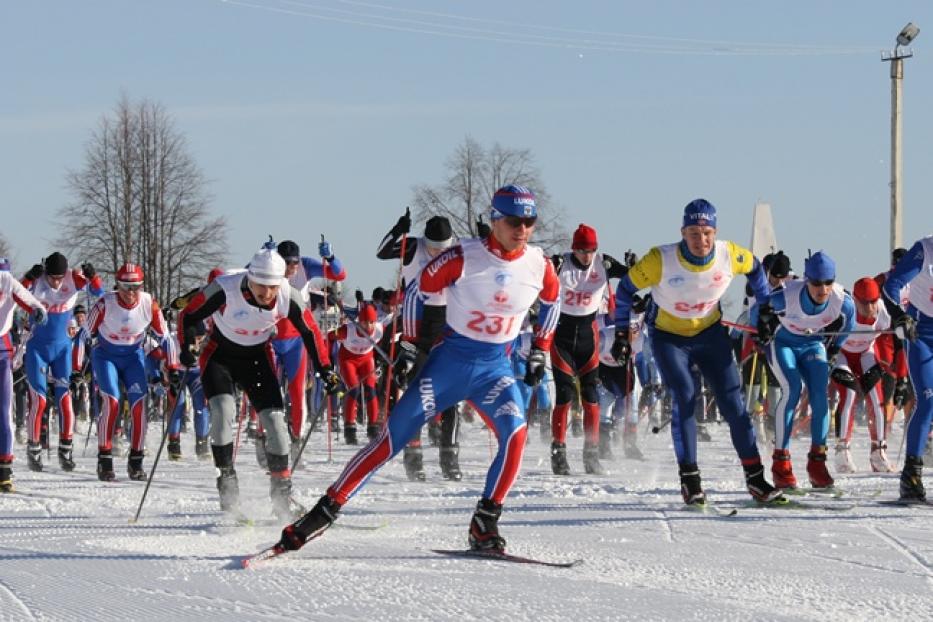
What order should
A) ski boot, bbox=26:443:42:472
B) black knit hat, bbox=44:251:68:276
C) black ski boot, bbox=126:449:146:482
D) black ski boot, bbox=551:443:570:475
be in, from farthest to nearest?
black knit hat, bbox=44:251:68:276 < ski boot, bbox=26:443:42:472 < black ski boot, bbox=126:449:146:482 < black ski boot, bbox=551:443:570:475

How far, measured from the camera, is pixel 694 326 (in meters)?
9.22

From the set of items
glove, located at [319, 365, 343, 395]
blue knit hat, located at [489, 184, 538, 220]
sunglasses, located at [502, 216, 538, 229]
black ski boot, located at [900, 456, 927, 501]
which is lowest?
black ski boot, located at [900, 456, 927, 501]

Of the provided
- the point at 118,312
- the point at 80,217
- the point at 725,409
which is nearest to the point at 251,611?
the point at 725,409

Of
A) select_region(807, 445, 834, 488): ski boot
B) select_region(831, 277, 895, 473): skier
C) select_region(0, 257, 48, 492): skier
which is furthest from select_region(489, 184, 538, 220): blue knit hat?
select_region(831, 277, 895, 473): skier

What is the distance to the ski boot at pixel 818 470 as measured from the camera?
34.5ft

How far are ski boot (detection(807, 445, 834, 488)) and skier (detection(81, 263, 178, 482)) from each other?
5.89 m

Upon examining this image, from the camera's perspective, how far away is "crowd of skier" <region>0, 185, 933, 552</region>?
7.19 metres

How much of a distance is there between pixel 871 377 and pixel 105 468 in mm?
7055

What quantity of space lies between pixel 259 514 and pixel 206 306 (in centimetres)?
146

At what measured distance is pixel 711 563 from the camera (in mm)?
6754

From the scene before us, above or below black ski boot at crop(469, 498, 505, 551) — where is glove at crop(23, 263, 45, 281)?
above

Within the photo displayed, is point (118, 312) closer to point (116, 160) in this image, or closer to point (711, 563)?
point (711, 563)

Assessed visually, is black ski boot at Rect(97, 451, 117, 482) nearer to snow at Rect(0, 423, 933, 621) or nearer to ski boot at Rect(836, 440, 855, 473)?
snow at Rect(0, 423, 933, 621)

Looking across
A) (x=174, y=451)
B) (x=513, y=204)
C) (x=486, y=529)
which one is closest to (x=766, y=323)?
(x=513, y=204)
